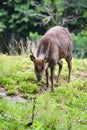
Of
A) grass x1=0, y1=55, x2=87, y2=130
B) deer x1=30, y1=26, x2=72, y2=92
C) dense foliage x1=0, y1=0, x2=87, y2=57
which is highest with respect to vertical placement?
deer x1=30, y1=26, x2=72, y2=92

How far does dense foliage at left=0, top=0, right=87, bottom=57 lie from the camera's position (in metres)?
21.1

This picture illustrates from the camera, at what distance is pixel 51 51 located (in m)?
8.66

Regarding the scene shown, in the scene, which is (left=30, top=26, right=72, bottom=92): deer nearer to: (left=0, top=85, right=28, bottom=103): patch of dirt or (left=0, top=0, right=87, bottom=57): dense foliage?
(left=0, top=85, right=28, bottom=103): patch of dirt

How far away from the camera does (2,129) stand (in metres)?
5.85

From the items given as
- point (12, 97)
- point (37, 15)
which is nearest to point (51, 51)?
point (12, 97)

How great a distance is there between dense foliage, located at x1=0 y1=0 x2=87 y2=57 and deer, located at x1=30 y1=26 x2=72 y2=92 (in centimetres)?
1064

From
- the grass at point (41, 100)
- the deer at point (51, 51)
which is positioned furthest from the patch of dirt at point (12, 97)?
the deer at point (51, 51)

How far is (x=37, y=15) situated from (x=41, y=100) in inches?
561

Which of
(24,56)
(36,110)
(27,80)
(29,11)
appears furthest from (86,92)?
(29,11)

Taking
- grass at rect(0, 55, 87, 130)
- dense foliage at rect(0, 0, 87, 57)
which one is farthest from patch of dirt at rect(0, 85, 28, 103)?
dense foliage at rect(0, 0, 87, 57)

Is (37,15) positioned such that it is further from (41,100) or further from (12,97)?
(41,100)

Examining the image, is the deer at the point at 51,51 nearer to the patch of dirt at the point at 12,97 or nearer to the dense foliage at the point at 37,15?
the patch of dirt at the point at 12,97

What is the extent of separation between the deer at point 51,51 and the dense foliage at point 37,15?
34.9 feet

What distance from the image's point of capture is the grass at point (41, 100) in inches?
249
